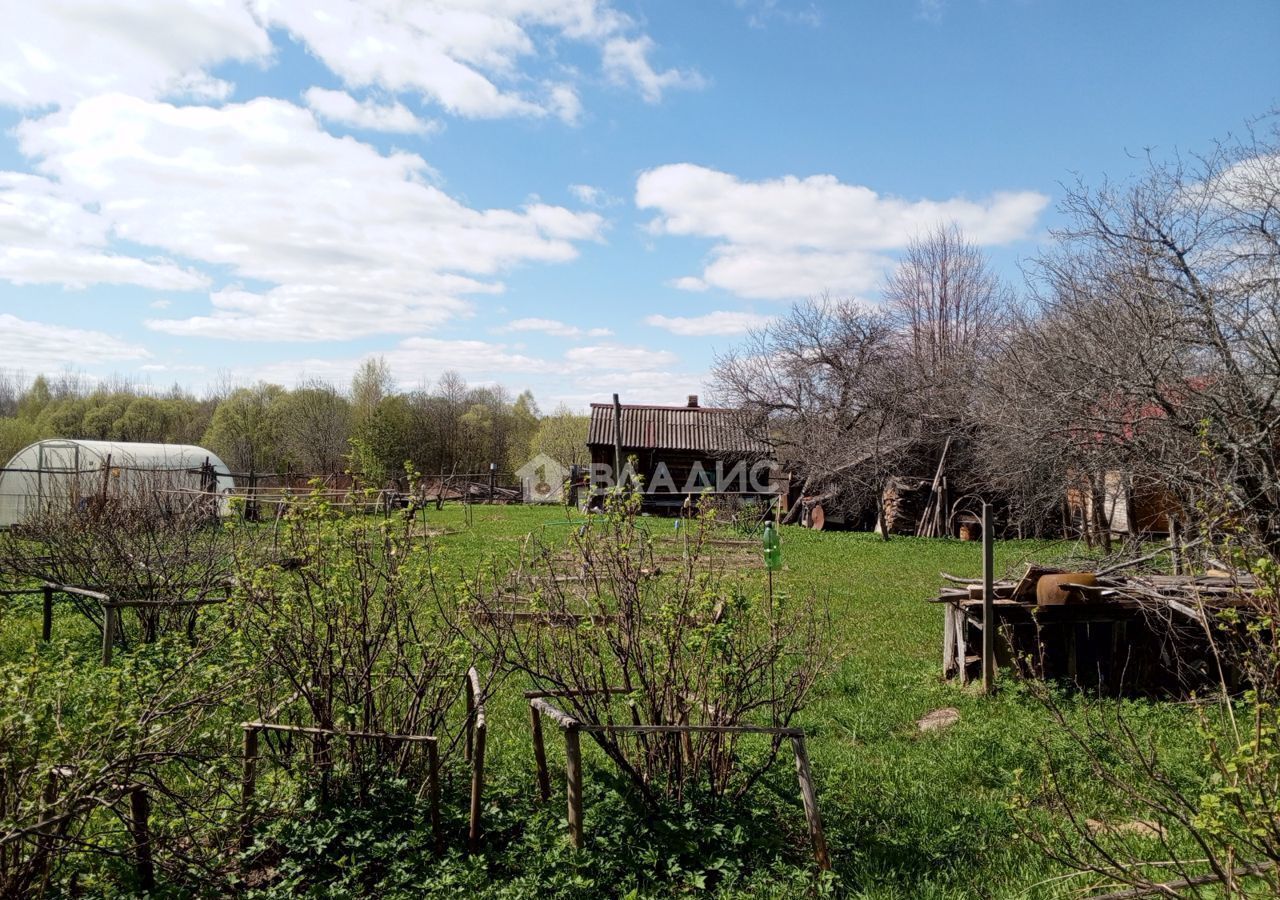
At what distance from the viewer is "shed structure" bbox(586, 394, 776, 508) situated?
92.7 feet

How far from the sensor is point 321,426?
4503 cm

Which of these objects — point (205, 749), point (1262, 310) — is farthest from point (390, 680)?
point (1262, 310)

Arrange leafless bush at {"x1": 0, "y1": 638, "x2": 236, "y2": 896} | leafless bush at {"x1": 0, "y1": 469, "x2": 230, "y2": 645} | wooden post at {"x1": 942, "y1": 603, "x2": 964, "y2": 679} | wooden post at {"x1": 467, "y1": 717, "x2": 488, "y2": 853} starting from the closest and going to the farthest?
leafless bush at {"x1": 0, "y1": 638, "x2": 236, "y2": 896} < wooden post at {"x1": 467, "y1": 717, "x2": 488, "y2": 853} < wooden post at {"x1": 942, "y1": 603, "x2": 964, "y2": 679} < leafless bush at {"x1": 0, "y1": 469, "x2": 230, "y2": 645}

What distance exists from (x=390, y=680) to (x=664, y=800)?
5.59 feet

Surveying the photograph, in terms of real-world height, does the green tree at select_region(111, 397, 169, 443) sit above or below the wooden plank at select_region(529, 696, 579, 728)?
above

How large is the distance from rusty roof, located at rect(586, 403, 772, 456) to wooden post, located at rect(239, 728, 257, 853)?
24511 mm

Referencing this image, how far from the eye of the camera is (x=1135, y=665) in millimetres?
A: 7715

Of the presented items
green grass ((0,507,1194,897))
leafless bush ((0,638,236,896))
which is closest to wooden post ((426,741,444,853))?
green grass ((0,507,1194,897))

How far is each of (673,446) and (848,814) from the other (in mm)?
24594

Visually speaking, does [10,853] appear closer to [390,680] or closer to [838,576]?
[390,680]

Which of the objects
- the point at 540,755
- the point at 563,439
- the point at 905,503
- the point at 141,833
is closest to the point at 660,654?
the point at 540,755

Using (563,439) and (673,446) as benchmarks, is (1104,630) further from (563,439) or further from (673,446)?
(563,439)

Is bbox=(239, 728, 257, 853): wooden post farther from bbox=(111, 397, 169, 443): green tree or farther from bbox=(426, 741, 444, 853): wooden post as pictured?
bbox=(111, 397, 169, 443): green tree

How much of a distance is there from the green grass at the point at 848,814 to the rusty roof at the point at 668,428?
20501mm
